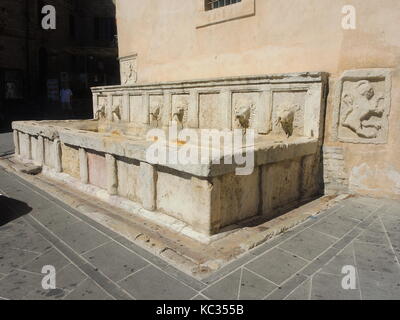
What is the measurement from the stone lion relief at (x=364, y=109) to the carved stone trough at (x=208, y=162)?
12.4 inches

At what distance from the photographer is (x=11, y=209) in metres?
3.94

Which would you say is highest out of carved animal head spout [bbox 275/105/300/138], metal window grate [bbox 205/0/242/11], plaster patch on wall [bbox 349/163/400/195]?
metal window grate [bbox 205/0/242/11]

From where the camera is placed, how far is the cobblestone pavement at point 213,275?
2.22 metres

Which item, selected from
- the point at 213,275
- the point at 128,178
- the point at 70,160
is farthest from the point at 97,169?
the point at 213,275

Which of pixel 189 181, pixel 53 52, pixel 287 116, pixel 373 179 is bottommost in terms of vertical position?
pixel 373 179

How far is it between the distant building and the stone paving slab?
13271mm

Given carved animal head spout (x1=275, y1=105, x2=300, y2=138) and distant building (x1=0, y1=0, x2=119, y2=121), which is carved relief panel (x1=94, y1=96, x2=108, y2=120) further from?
distant building (x1=0, y1=0, x2=119, y2=121)

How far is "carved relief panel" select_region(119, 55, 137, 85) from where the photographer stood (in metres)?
8.62

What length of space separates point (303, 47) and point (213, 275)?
3918 millimetres

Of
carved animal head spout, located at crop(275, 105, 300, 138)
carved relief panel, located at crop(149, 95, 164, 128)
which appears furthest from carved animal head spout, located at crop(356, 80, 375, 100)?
carved relief panel, located at crop(149, 95, 164, 128)

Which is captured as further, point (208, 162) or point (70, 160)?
point (70, 160)

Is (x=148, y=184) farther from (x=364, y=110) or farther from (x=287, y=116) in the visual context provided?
(x=364, y=110)

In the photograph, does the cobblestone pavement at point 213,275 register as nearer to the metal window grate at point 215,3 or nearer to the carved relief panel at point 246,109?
the carved relief panel at point 246,109

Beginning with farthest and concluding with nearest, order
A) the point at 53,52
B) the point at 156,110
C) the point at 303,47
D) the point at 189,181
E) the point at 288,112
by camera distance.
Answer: the point at 53,52 < the point at 156,110 < the point at 303,47 < the point at 288,112 < the point at 189,181
